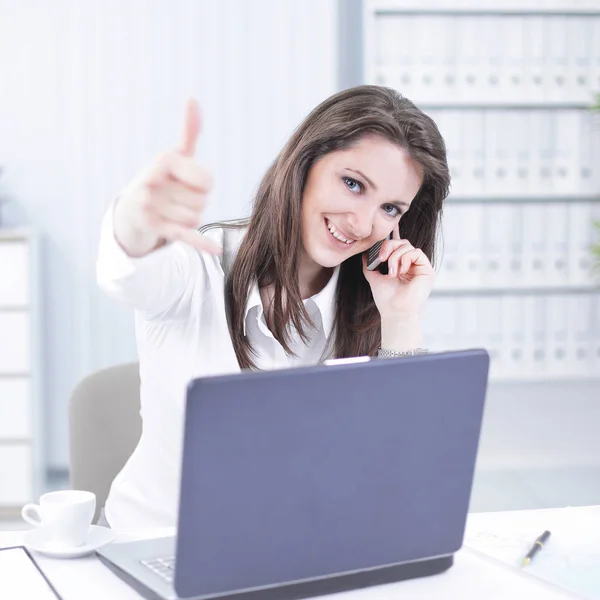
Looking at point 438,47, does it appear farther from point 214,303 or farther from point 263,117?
point 214,303

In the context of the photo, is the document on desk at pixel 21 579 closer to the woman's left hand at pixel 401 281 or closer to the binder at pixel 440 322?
the woman's left hand at pixel 401 281

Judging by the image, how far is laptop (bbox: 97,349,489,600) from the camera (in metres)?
0.85

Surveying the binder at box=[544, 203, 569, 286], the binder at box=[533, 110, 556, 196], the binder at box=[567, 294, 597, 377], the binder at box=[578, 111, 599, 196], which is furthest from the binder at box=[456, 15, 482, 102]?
the binder at box=[567, 294, 597, 377]

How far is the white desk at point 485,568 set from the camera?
1025 millimetres

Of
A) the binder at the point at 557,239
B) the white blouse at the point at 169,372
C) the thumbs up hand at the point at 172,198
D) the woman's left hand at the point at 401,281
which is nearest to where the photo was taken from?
the thumbs up hand at the point at 172,198

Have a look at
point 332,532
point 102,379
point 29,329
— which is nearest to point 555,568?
point 332,532

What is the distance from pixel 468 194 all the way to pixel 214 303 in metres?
1.87

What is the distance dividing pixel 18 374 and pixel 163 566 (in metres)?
2.49

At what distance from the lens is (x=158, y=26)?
3.60 meters

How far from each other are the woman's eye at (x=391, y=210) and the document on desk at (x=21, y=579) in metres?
0.86

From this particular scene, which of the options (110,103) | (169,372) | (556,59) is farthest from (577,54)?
(169,372)

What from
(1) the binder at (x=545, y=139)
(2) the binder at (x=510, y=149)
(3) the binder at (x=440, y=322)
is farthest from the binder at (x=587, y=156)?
(3) the binder at (x=440, y=322)

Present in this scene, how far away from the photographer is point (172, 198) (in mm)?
1042

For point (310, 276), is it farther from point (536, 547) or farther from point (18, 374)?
point (18, 374)
